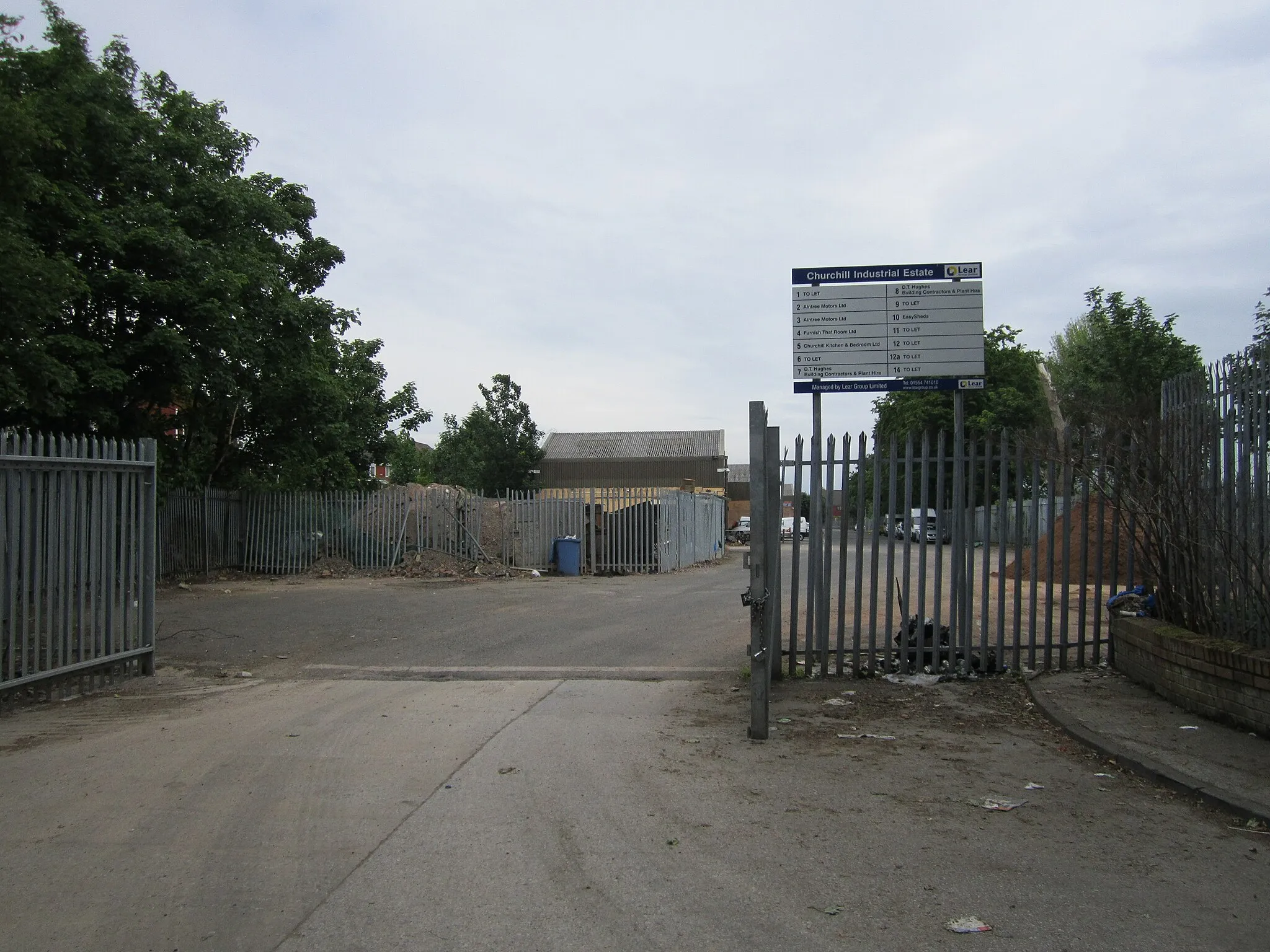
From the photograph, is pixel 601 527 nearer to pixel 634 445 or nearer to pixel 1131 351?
pixel 1131 351

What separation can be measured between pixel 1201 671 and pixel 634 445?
73428 mm

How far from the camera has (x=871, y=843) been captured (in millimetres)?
4719

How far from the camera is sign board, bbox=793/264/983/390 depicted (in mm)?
8914

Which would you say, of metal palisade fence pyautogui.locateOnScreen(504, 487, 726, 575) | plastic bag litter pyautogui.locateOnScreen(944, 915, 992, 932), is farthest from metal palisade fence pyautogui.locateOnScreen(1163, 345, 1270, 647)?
metal palisade fence pyautogui.locateOnScreen(504, 487, 726, 575)

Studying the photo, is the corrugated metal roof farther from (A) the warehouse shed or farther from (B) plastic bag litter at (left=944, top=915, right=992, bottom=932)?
(B) plastic bag litter at (left=944, top=915, right=992, bottom=932)

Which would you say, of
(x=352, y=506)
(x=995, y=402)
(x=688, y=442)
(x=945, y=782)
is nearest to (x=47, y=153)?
(x=352, y=506)

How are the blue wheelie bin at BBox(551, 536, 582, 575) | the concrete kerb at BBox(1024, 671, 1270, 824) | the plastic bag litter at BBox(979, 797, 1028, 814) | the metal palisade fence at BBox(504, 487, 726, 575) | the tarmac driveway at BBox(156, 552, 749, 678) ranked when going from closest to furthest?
the concrete kerb at BBox(1024, 671, 1270, 824) → the plastic bag litter at BBox(979, 797, 1028, 814) → the tarmac driveway at BBox(156, 552, 749, 678) → the blue wheelie bin at BBox(551, 536, 582, 575) → the metal palisade fence at BBox(504, 487, 726, 575)

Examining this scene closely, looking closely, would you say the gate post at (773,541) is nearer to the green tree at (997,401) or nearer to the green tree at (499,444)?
the green tree at (997,401)

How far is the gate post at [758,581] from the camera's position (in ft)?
21.9

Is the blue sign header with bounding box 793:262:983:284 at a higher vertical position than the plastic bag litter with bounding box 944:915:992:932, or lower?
higher

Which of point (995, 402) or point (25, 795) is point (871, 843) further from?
point (995, 402)

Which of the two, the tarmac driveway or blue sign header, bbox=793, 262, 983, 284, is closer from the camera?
blue sign header, bbox=793, 262, 983, 284

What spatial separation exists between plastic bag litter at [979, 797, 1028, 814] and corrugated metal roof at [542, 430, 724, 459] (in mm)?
Answer: 70782

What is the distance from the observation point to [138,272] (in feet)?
52.1
